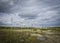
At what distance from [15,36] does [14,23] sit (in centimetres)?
38

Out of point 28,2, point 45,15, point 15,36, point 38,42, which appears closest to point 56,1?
point 45,15

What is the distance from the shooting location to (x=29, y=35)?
3.04m

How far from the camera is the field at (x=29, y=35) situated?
2986 millimetres

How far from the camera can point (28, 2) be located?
309cm

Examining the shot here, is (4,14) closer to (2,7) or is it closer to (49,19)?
(2,7)

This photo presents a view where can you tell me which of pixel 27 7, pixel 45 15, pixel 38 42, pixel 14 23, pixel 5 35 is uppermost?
pixel 27 7

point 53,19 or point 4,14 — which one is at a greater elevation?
point 4,14

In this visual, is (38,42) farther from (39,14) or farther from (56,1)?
(56,1)

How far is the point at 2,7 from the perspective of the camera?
10.4 ft

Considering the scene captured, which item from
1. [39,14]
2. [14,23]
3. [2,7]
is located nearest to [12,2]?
[2,7]

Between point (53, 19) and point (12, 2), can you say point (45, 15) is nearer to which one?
point (53, 19)

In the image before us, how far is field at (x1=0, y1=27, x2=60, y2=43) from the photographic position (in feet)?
9.80

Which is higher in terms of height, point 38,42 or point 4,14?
point 4,14

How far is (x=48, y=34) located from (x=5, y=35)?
48.6 inches
